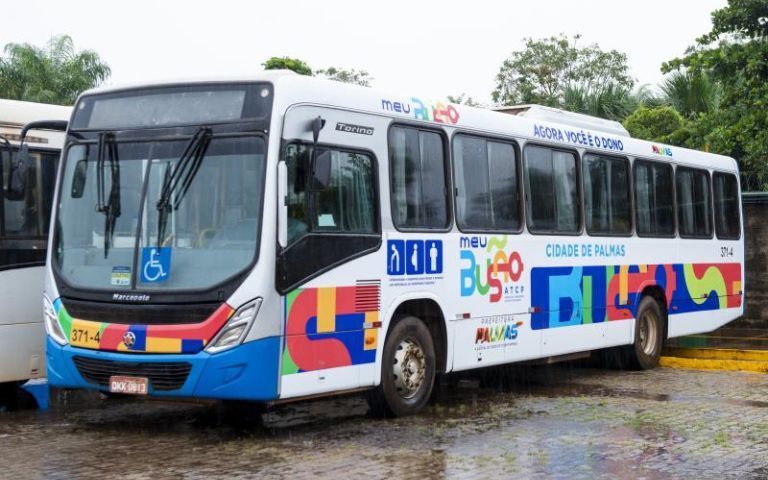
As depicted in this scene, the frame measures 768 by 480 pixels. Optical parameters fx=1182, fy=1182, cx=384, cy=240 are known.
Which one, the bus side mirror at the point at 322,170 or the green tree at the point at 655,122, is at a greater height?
the green tree at the point at 655,122

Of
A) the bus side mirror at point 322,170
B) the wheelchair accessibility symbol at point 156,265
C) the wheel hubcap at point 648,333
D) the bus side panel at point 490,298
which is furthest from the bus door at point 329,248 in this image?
the wheel hubcap at point 648,333

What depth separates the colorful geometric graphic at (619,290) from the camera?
13391 millimetres

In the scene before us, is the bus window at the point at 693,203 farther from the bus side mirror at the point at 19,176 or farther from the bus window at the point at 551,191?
the bus side mirror at the point at 19,176

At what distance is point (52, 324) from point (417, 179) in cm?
364

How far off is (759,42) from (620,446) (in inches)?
569

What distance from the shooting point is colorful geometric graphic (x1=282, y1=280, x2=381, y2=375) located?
9.72 m

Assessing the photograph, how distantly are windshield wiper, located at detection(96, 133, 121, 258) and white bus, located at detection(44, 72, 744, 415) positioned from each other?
2 centimetres

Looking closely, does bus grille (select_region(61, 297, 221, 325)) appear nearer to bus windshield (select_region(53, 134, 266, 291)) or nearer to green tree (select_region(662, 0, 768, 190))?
bus windshield (select_region(53, 134, 266, 291))

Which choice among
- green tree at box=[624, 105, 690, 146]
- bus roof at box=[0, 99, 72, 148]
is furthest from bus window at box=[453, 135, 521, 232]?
green tree at box=[624, 105, 690, 146]

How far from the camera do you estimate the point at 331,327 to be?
1012 cm

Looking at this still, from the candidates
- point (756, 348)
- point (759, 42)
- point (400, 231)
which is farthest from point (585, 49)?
point (400, 231)

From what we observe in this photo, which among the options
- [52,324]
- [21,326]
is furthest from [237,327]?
[21,326]

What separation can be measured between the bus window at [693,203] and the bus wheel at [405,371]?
653 centimetres

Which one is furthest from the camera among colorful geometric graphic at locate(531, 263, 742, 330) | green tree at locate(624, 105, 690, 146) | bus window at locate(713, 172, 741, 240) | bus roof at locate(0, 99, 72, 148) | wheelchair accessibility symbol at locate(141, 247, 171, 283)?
green tree at locate(624, 105, 690, 146)
